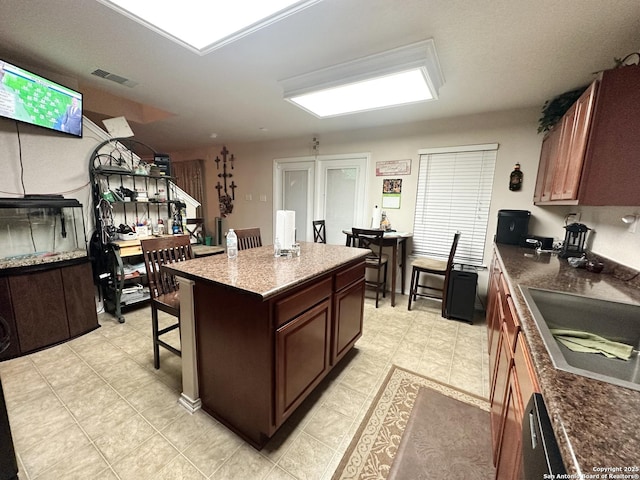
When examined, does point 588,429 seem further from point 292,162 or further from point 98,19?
point 292,162

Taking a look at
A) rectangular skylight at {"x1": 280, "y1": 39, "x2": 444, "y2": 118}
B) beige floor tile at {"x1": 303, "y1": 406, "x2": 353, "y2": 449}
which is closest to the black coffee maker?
rectangular skylight at {"x1": 280, "y1": 39, "x2": 444, "y2": 118}

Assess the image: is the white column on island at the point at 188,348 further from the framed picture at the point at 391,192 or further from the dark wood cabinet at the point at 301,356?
the framed picture at the point at 391,192

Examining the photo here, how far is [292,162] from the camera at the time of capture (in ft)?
14.9

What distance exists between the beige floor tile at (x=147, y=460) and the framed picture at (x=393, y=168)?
361 centimetres

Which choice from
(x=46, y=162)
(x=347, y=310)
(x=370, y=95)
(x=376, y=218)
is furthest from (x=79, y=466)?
(x=376, y=218)

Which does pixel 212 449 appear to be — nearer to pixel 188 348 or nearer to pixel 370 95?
pixel 188 348

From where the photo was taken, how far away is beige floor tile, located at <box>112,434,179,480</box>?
4.09ft

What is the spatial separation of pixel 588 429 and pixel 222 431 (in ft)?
5.47

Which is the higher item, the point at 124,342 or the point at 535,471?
the point at 535,471

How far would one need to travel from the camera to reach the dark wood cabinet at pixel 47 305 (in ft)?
6.82

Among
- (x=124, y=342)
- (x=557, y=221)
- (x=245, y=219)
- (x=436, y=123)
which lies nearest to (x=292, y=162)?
(x=245, y=219)

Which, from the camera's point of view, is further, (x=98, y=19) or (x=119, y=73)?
(x=119, y=73)

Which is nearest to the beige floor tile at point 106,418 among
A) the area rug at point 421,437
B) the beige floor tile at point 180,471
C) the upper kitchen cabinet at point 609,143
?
the beige floor tile at point 180,471

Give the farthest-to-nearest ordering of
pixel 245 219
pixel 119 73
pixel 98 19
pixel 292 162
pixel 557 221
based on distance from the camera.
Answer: pixel 245 219 < pixel 292 162 < pixel 557 221 < pixel 119 73 < pixel 98 19
